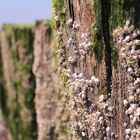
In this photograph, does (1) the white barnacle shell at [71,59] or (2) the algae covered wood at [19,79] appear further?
(2) the algae covered wood at [19,79]

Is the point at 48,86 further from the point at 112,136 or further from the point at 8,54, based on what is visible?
the point at 112,136

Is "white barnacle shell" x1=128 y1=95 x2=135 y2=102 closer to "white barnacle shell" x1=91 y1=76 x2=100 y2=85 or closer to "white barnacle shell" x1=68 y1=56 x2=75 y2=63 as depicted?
"white barnacle shell" x1=91 y1=76 x2=100 y2=85

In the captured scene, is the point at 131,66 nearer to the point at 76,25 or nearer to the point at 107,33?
the point at 107,33

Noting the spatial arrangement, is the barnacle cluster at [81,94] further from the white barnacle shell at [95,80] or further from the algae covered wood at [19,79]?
the algae covered wood at [19,79]

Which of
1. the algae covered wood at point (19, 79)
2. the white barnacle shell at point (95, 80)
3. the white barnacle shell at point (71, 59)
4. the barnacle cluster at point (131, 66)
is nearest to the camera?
the barnacle cluster at point (131, 66)

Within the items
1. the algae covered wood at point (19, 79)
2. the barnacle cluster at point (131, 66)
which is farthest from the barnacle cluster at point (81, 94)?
the algae covered wood at point (19, 79)

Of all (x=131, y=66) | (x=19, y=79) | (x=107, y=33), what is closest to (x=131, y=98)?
(x=131, y=66)

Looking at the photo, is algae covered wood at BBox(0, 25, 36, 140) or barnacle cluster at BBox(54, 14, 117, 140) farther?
algae covered wood at BBox(0, 25, 36, 140)

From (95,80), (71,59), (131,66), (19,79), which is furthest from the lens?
(19,79)

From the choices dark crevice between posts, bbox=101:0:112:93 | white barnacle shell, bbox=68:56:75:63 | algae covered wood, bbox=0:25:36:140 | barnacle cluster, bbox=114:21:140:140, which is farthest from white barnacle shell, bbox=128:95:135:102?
algae covered wood, bbox=0:25:36:140
